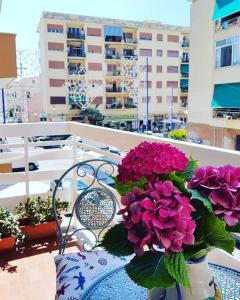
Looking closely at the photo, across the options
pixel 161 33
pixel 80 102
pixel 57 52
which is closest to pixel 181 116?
pixel 161 33

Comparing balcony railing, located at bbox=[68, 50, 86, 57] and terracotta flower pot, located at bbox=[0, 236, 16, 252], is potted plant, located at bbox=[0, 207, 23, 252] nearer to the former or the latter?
terracotta flower pot, located at bbox=[0, 236, 16, 252]

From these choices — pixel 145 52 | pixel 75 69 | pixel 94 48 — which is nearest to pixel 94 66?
pixel 94 48

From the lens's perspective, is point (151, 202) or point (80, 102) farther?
point (80, 102)

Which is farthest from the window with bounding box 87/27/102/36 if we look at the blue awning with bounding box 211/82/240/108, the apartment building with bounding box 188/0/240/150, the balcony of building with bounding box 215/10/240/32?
the blue awning with bounding box 211/82/240/108

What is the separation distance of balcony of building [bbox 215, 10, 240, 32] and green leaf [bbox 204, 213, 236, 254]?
32.9 ft

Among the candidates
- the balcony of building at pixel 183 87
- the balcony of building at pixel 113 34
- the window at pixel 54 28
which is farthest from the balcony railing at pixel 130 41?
the balcony of building at pixel 183 87

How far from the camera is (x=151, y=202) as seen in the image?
47 cm

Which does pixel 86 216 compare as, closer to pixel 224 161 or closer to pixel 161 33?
pixel 224 161

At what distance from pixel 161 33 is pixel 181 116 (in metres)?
6.22

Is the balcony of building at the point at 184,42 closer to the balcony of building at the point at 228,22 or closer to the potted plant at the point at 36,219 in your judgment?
the balcony of building at the point at 228,22

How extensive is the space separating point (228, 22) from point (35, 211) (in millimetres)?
9679

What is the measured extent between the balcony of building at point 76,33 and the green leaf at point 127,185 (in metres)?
21.3

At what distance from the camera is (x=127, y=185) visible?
555mm

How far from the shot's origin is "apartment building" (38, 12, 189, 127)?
20.3 meters
